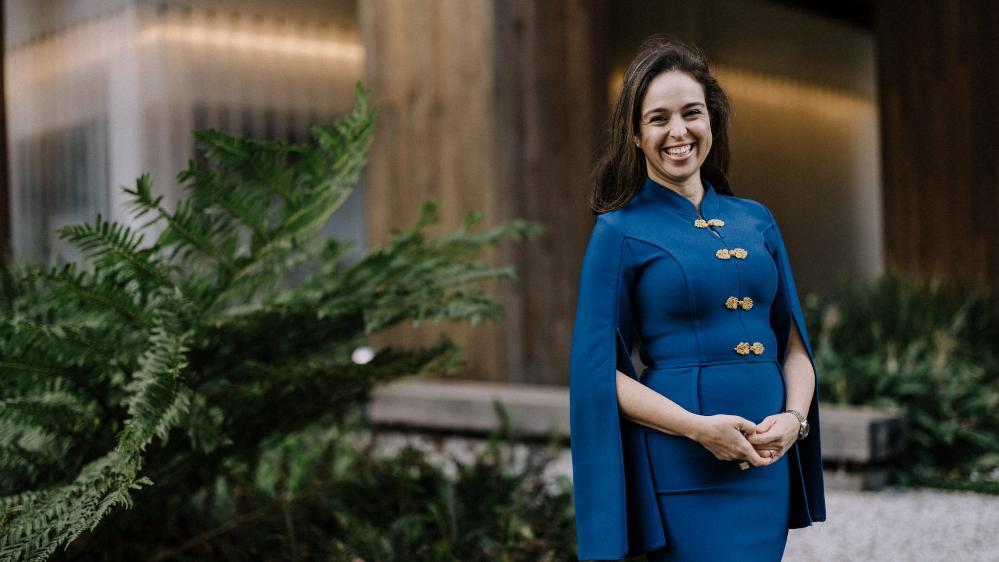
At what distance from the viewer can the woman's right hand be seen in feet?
5.29

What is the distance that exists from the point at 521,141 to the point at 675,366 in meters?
5.18

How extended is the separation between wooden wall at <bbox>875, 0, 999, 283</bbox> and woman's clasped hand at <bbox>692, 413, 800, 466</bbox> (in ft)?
23.2

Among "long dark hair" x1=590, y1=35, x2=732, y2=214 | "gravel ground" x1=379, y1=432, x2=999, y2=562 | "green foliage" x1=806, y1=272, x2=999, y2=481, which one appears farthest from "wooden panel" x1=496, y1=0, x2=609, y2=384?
"long dark hair" x1=590, y1=35, x2=732, y2=214

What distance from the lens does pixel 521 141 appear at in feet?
22.3

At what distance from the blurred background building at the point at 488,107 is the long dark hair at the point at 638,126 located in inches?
162

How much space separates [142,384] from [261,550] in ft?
3.96

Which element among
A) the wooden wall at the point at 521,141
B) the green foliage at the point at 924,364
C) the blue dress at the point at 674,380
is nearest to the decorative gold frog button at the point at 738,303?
the blue dress at the point at 674,380

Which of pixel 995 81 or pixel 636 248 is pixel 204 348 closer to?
pixel 636 248

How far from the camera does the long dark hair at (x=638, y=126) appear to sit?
175 centimetres

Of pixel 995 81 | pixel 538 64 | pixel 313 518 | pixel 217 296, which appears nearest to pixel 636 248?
pixel 217 296

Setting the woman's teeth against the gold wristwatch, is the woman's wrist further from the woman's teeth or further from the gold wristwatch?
the woman's teeth

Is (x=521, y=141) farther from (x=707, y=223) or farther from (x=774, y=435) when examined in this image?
(x=774, y=435)

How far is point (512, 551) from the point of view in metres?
3.14

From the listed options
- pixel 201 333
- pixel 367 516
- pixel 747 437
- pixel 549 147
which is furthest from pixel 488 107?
pixel 747 437
